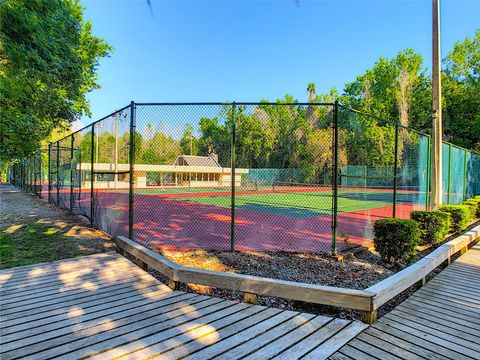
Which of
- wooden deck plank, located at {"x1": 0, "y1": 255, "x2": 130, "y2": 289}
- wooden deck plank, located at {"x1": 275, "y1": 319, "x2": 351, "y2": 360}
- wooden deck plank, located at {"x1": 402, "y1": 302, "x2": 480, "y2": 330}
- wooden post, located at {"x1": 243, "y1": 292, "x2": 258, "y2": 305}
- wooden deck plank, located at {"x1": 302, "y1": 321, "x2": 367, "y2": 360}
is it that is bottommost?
wooden deck plank, located at {"x1": 402, "y1": 302, "x2": 480, "y2": 330}

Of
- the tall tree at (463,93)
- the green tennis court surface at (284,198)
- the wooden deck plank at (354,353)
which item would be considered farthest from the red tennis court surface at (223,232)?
the tall tree at (463,93)

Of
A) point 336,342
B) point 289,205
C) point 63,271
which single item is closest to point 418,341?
point 336,342

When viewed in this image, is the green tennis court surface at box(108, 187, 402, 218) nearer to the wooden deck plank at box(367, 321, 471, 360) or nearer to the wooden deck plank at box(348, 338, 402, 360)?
the wooden deck plank at box(367, 321, 471, 360)

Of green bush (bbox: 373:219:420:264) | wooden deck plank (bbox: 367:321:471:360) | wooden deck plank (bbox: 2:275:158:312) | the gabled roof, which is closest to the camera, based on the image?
wooden deck plank (bbox: 367:321:471:360)

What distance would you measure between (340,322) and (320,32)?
12459 mm

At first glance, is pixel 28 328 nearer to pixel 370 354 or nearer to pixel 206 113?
pixel 370 354

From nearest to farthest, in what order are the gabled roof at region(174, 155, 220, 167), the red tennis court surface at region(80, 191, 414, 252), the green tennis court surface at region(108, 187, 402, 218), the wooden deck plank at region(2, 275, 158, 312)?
1. the wooden deck plank at region(2, 275, 158, 312)
2. the gabled roof at region(174, 155, 220, 167)
3. the red tennis court surface at region(80, 191, 414, 252)
4. the green tennis court surface at region(108, 187, 402, 218)

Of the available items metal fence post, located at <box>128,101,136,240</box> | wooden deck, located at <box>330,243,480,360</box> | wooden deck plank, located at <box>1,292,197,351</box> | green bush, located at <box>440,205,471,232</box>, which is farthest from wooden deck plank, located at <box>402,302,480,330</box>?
green bush, located at <box>440,205,471,232</box>

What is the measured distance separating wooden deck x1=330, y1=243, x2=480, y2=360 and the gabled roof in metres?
3.42

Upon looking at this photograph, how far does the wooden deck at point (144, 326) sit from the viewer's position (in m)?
2.06

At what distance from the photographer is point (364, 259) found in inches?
196

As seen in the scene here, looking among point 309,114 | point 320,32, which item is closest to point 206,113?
point 309,114

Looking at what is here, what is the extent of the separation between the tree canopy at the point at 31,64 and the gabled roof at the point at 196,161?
96.9 inches

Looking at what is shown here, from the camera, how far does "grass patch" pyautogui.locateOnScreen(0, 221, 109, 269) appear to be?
432cm
